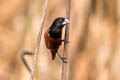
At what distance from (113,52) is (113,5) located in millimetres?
316

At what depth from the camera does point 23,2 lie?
2588mm

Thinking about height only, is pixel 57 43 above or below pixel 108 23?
below

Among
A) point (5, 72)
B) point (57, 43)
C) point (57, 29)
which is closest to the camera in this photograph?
point (57, 29)

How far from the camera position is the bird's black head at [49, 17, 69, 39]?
1811 millimetres

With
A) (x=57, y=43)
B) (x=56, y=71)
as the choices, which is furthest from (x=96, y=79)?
(x=57, y=43)

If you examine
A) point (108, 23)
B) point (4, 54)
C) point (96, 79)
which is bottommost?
point (96, 79)

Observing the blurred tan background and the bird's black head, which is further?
the blurred tan background

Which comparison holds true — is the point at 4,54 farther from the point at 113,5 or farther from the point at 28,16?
the point at 113,5

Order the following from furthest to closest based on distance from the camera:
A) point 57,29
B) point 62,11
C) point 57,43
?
point 62,11
point 57,43
point 57,29

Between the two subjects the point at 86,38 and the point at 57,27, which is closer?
the point at 57,27

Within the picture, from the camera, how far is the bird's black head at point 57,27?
1.81m

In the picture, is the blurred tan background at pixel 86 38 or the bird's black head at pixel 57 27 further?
the blurred tan background at pixel 86 38

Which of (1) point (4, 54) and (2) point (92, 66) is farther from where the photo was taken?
(1) point (4, 54)

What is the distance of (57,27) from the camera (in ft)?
6.20
